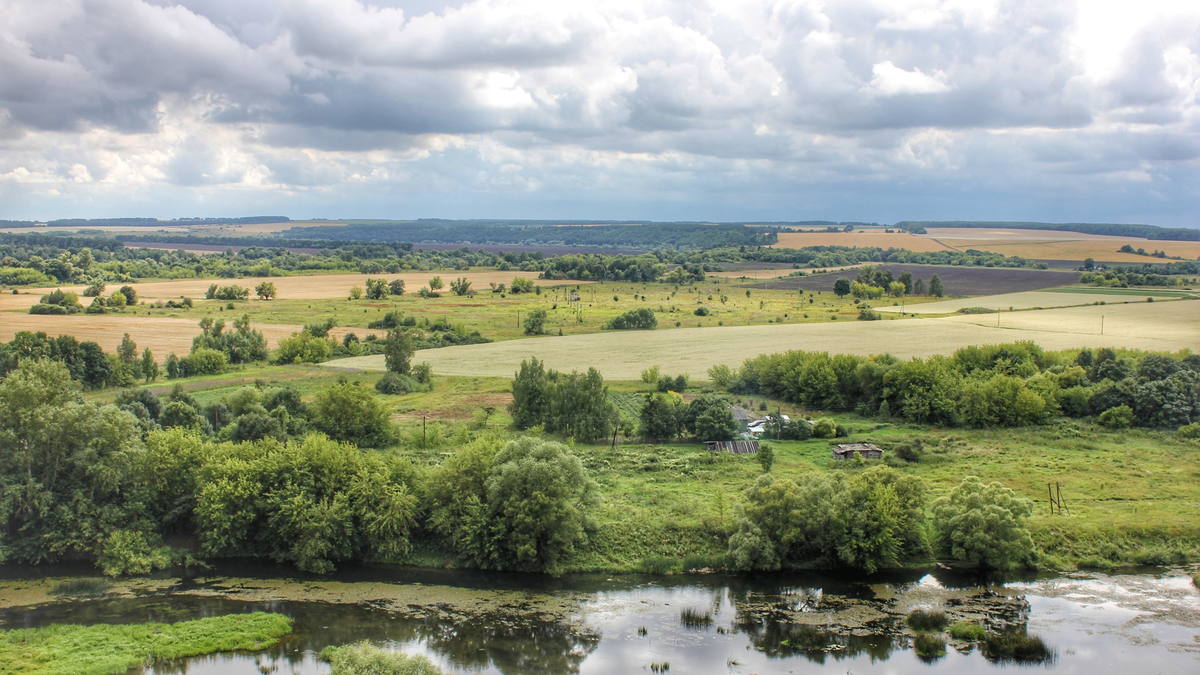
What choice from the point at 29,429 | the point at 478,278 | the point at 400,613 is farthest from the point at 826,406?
the point at 478,278

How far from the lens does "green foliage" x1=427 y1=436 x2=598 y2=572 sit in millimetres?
40969

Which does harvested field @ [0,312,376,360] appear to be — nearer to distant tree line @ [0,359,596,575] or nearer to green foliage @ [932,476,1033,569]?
distant tree line @ [0,359,596,575]

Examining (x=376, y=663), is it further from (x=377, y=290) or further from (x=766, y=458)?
(x=377, y=290)

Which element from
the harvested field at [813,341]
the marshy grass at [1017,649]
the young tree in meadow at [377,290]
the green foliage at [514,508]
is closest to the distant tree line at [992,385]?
the harvested field at [813,341]


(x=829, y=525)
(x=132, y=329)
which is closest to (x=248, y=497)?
(x=829, y=525)

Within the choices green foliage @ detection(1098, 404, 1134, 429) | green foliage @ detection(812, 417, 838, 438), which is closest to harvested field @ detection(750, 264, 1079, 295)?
green foliage @ detection(1098, 404, 1134, 429)

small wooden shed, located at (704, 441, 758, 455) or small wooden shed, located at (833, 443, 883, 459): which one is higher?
small wooden shed, located at (833, 443, 883, 459)

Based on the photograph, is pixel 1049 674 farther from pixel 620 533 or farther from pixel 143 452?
pixel 143 452

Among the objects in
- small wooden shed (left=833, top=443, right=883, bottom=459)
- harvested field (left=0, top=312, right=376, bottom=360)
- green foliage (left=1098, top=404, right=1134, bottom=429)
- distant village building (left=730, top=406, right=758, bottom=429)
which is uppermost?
harvested field (left=0, top=312, right=376, bottom=360)

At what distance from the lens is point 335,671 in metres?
30.4

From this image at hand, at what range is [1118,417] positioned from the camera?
6406 cm

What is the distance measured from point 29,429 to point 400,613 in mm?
21620

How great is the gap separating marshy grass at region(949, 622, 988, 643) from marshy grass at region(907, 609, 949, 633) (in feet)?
1.72

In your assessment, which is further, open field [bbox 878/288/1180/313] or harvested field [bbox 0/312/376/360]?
open field [bbox 878/288/1180/313]
